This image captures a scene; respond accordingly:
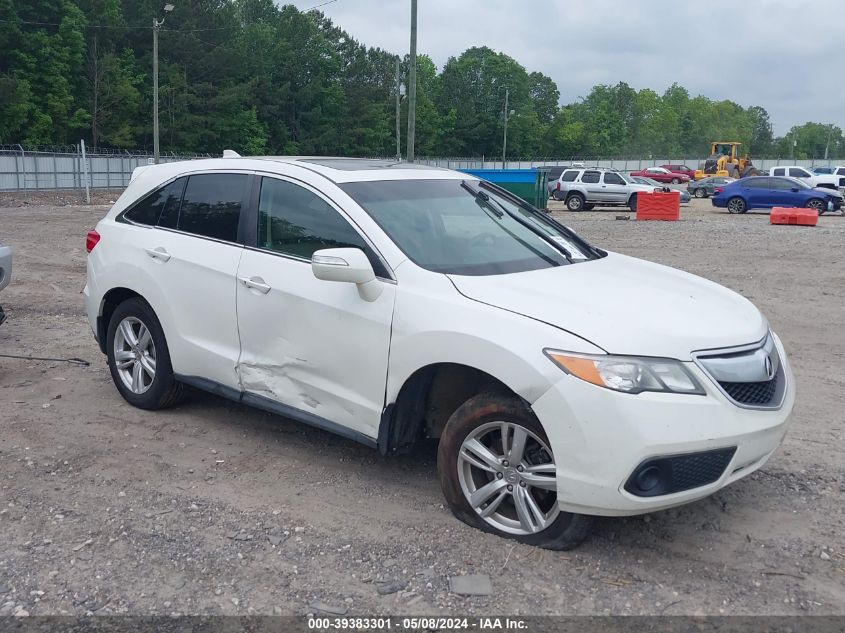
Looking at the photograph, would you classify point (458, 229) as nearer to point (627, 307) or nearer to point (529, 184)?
point (627, 307)

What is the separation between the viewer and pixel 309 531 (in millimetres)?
4098

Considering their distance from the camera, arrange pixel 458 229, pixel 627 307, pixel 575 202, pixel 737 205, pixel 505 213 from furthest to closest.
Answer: pixel 575 202
pixel 737 205
pixel 505 213
pixel 458 229
pixel 627 307

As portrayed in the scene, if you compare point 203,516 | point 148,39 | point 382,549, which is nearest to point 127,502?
point 203,516

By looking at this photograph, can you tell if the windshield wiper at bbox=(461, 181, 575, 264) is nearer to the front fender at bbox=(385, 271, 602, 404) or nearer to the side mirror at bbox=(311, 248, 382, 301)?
the front fender at bbox=(385, 271, 602, 404)

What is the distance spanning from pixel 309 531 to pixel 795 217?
23540 mm

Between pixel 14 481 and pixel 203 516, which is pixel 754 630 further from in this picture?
pixel 14 481

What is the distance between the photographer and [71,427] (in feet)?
18.1

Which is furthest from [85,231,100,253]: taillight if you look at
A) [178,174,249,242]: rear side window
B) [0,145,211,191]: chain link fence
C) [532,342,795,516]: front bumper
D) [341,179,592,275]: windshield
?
[0,145,211,191]: chain link fence

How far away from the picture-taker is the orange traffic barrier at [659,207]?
27.1m

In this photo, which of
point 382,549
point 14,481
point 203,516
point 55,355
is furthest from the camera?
point 55,355

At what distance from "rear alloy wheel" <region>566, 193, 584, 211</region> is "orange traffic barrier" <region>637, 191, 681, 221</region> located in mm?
4678

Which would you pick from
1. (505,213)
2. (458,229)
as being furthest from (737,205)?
(458,229)

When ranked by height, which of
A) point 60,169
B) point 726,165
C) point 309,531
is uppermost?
point 726,165

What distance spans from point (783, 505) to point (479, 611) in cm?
193
